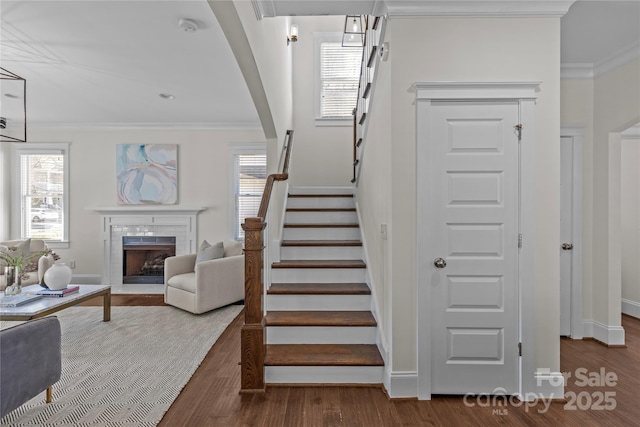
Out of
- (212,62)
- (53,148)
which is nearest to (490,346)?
(212,62)

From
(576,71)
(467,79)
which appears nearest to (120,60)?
(467,79)

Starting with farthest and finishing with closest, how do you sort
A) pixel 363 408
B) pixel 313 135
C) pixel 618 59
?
pixel 313 135 < pixel 618 59 < pixel 363 408

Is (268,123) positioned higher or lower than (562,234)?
higher

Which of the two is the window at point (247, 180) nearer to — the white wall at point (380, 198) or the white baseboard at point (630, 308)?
the white wall at point (380, 198)

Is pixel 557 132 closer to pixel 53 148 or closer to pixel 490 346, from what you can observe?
pixel 490 346

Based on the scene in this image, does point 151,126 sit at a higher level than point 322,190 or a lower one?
higher

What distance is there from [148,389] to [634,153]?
603 cm

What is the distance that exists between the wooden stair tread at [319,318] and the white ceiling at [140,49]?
2.42 metres

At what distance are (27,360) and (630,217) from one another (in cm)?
631

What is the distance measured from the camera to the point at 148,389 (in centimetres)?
254

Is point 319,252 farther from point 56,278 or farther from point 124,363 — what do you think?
point 56,278

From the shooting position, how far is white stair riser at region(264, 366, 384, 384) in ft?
8.33

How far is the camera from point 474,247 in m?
2.40

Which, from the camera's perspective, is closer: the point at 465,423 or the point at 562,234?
the point at 465,423
